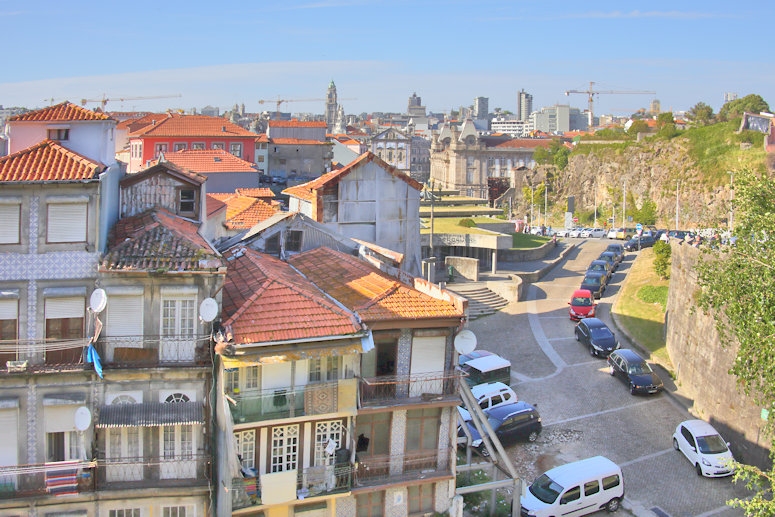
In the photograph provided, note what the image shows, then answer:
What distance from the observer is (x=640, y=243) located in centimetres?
7331

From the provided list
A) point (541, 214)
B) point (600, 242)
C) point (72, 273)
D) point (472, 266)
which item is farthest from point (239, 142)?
point (541, 214)

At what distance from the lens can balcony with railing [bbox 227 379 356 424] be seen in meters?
21.2

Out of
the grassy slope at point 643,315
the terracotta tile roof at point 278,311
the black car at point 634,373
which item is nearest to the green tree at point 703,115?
the grassy slope at point 643,315

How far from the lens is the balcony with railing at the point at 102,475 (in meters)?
20.6

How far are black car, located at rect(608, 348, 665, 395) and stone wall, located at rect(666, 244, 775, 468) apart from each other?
49.6 inches

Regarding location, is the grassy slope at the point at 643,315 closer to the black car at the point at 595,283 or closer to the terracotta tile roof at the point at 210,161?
the black car at the point at 595,283

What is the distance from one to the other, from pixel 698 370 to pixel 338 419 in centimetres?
1909

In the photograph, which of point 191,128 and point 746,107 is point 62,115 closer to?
point 191,128

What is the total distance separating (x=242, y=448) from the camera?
21.5 metres

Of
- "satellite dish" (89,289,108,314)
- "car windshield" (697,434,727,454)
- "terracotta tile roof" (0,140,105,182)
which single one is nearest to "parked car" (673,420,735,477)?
"car windshield" (697,434,727,454)

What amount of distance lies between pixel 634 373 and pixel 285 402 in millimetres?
20524

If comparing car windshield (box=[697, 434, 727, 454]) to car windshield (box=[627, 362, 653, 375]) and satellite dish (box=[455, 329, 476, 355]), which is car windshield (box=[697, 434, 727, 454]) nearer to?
car windshield (box=[627, 362, 653, 375])

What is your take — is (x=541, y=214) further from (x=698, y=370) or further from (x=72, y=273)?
(x=72, y=273)

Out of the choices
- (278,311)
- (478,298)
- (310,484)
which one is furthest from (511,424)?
(478,298)
